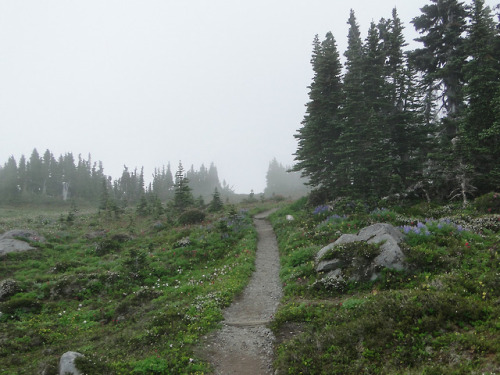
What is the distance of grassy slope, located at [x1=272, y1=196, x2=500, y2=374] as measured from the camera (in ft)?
19.8

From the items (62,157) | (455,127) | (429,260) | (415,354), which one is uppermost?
(62,157)

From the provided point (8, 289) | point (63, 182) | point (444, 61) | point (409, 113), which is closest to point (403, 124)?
point (409, 113)

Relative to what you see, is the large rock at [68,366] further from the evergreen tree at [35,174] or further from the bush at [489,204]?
the evergreen tree at [35,174]

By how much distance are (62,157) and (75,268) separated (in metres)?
109

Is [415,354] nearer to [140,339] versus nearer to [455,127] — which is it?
[140,339]

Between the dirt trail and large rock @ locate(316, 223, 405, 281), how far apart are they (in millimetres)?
2982

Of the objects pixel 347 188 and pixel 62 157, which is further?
pixel 62 157

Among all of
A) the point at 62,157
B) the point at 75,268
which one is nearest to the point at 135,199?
the point at 62,157

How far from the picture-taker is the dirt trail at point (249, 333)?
8375 millimetres

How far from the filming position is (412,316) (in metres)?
7.34

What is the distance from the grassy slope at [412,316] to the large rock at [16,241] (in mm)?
20970

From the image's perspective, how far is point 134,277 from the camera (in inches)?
644

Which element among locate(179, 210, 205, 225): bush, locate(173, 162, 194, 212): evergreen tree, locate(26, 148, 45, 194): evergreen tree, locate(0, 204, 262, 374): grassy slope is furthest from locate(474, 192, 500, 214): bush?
locate(26, 148, 45, 194): evergreen tree

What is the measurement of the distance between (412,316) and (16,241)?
27.1 metres
